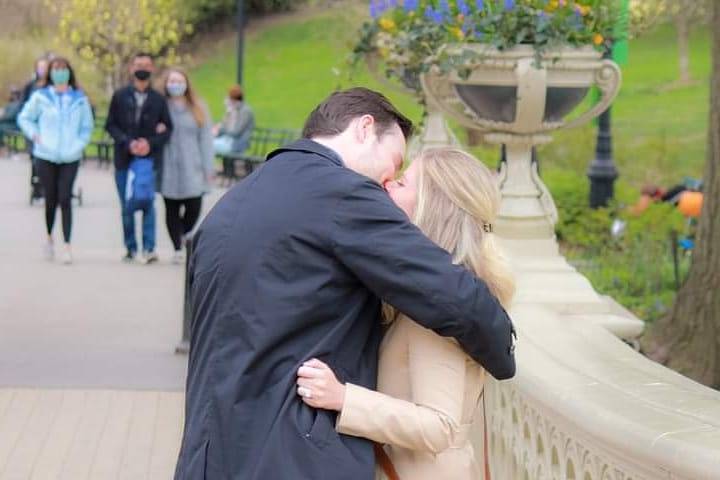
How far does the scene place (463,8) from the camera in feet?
23.4

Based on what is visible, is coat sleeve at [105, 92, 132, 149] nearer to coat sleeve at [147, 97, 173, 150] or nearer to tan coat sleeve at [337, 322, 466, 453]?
coat sleeve at [147, 97, 173, 150]

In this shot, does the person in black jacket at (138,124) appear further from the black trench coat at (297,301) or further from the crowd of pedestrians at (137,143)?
the black trench coat at (297,301)

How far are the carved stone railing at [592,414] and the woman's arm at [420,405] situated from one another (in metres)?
0.54

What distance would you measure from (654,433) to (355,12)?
27847 mm

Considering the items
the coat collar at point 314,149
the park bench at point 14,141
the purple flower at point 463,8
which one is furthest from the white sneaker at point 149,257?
the park bench at point 14,141

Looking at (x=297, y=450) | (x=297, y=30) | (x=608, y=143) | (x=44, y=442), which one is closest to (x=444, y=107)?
(x=44, y=442)

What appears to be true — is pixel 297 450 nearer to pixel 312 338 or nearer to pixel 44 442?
pixel 312 338

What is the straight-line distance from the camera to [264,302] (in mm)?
2844

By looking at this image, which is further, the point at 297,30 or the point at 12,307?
the point at 297,30

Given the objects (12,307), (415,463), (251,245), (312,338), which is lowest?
(12,307)

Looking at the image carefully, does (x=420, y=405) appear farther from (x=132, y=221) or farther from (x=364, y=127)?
(x=132, y=221)

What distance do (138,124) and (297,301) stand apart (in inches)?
371

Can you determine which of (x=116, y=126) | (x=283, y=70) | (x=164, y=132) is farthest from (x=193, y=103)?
(x=283, y=70)

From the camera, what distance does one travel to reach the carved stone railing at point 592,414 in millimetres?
3252
